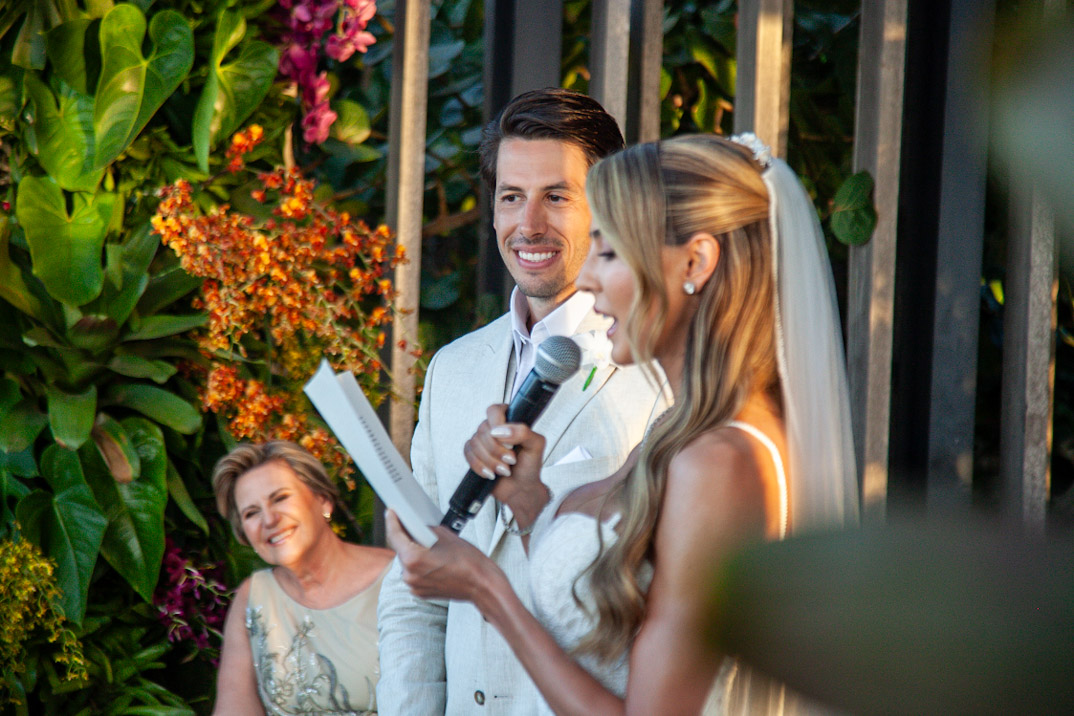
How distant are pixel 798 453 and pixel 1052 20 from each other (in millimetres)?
1122

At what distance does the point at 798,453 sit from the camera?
1257mm

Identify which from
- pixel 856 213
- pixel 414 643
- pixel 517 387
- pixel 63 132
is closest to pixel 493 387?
pixel 517 387

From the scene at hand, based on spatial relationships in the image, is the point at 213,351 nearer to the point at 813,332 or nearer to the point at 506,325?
the point at 506,325

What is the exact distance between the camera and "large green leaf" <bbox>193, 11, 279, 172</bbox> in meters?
2.69

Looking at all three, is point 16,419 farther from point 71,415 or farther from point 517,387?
point 517,387

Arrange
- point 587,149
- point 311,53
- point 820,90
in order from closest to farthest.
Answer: point 587,149
point 311,53
point 820,90

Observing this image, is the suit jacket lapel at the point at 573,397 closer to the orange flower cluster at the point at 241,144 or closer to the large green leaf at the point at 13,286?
the orange flower cluster at the point at 241,144

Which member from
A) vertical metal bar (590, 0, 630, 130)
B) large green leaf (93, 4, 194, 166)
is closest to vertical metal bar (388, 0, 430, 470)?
vertical metal bar (590, 0, 630, 130)

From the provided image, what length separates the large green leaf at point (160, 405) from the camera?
266 centimetres

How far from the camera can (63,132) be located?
2.68 metres

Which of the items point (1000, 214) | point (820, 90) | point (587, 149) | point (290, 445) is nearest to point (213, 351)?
point (290, 445)

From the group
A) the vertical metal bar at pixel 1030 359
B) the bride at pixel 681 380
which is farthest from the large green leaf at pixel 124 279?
the vertical metal bar at pixel 1030 359

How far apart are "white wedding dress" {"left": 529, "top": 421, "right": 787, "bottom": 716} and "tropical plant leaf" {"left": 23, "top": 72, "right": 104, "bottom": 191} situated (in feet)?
6.01

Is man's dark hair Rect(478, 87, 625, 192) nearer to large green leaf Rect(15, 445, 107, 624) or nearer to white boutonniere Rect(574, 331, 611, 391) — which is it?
white boutonniere Rect(574, 331, 611, 391)
